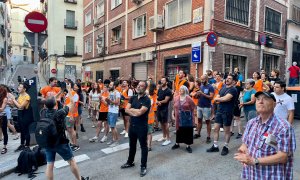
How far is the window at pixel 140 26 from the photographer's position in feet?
49.8

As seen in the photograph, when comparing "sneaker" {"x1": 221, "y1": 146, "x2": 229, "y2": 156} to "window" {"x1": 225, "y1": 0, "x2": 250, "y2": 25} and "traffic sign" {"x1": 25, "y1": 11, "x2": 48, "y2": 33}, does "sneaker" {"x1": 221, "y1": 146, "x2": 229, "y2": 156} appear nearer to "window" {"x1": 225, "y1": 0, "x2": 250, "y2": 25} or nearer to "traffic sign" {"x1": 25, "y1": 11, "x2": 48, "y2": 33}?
"traffic sign" {"x1": 25, "y1": 11, "x2": 48, "y2": 33}

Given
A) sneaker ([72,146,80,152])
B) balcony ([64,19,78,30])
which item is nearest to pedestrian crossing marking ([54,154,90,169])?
sneaker ([72,146,80,152])

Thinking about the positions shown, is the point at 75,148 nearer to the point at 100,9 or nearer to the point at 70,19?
the point at 100,9

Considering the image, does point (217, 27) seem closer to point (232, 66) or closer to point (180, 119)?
point (232, 66)

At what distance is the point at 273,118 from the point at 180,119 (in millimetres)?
3613

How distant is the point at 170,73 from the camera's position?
13.0m

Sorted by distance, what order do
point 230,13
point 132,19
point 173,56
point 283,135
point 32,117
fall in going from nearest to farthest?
point 283,135
point 32,117
point 230,13
point 173,56
point 132,19

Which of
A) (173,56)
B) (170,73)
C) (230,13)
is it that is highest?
(230,13)

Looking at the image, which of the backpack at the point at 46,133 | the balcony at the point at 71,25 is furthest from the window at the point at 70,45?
the backpack at the point at 46,133

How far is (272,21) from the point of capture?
1348cm

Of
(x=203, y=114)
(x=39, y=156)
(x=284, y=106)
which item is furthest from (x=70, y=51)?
(x=284, y=106)

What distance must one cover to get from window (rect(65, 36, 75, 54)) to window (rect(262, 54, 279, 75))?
25678mm

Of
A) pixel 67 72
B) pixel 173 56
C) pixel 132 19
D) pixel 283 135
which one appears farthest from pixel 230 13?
pixel 67 72

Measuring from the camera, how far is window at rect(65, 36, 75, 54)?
106 ft
